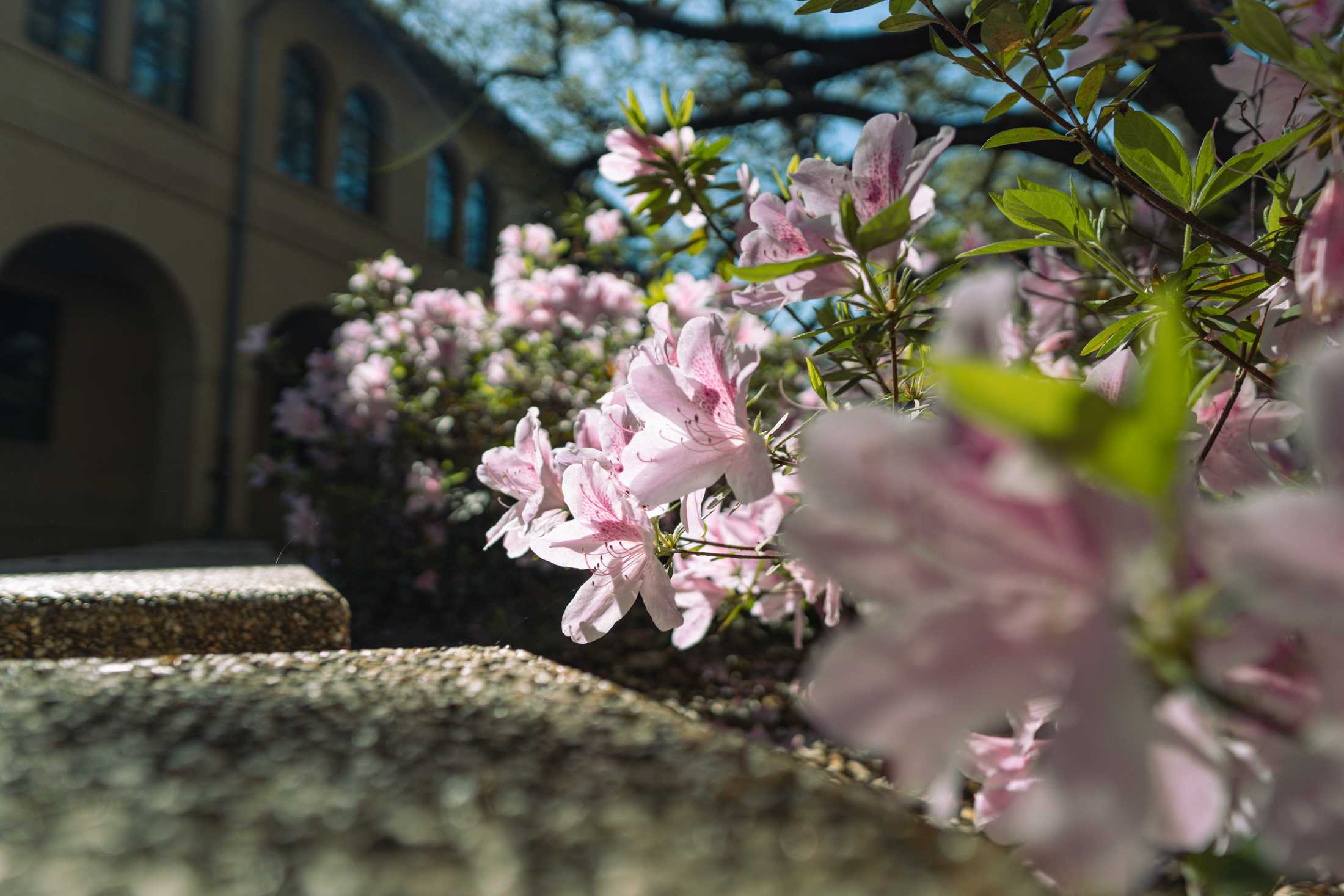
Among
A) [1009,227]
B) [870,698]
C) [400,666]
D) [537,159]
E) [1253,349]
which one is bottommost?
[400,666]

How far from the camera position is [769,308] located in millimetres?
1069

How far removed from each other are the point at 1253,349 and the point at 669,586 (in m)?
0.75

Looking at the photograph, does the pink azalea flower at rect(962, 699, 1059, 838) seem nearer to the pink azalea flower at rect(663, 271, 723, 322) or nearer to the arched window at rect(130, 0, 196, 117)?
the pink azalea flower at rect(663, 271, 723, 322)

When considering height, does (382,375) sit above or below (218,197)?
below

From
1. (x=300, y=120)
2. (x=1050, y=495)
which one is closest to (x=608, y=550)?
(x=1050, y=495)

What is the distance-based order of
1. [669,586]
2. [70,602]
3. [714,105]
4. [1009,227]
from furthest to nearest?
[1009,227] < [714,105] < [70,602] < [669,586]

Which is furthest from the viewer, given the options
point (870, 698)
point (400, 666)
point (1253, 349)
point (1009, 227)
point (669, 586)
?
point (1009, 227)

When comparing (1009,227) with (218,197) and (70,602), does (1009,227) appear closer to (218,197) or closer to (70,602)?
(70,602)

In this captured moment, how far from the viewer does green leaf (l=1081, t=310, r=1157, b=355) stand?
102cm

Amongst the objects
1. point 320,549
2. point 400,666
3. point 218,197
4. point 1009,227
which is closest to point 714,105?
point 1009,227

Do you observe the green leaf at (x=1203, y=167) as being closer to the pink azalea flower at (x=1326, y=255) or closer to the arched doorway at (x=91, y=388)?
the pink azalea flower at (x=1326, y=255)

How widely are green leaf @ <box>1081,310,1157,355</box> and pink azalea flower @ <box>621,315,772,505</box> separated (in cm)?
47

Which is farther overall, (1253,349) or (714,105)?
(714,105)

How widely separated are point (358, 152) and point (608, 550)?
12.5m
